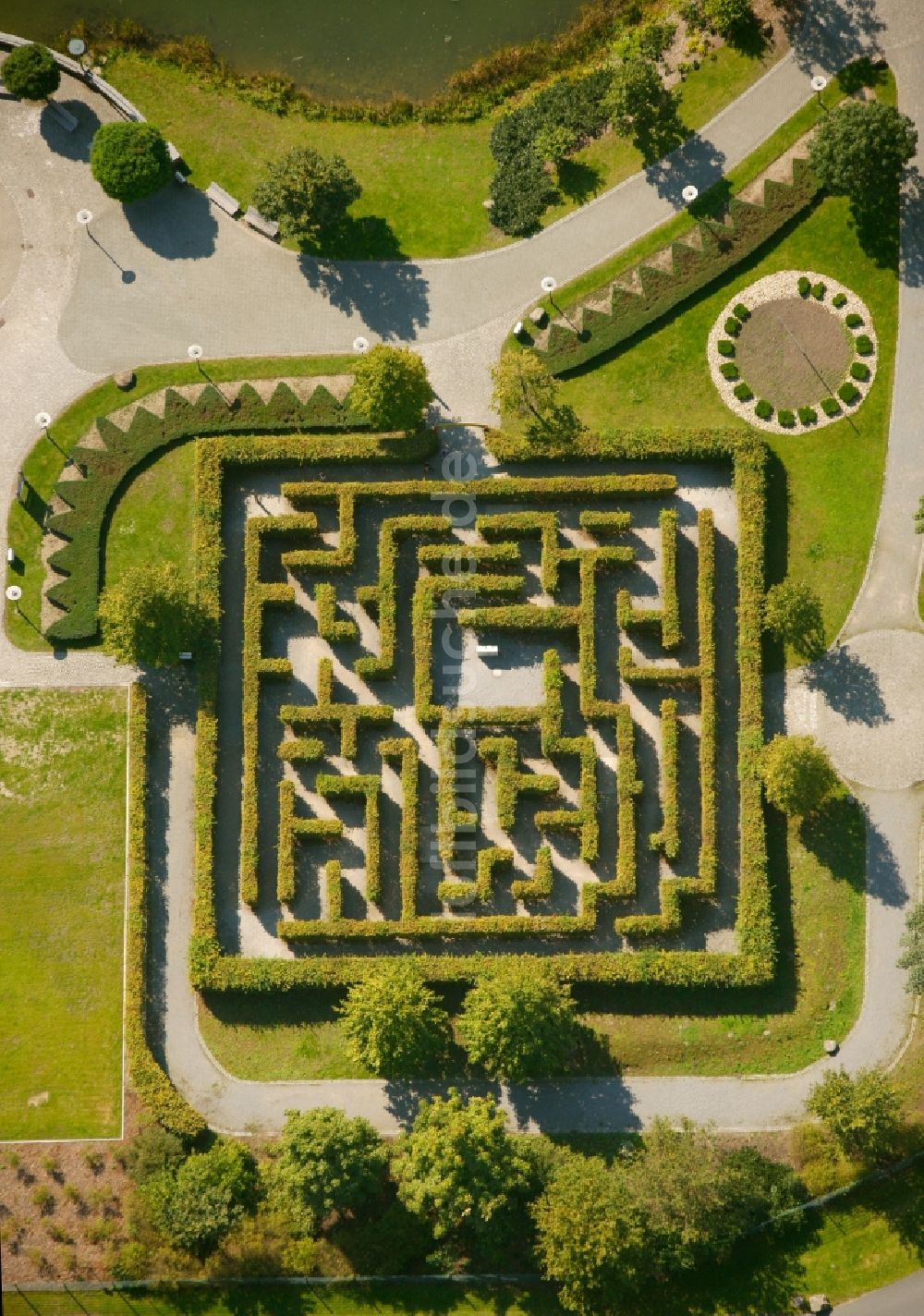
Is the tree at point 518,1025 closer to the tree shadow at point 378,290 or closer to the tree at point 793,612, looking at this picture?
the tree at point 793,612

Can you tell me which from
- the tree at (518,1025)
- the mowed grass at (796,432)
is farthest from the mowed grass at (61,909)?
the mowed grass at (796,432)

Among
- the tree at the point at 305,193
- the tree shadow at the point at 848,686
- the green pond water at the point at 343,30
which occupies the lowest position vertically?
the tree shadow at the point at 848,686

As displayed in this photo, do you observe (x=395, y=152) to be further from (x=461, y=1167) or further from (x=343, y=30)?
(x=461, y=1167)

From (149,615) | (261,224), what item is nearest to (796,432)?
(261,224)

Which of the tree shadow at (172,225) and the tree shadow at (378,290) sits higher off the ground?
the tree shadow at (172,225)

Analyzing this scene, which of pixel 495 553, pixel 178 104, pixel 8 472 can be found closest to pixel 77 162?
pixel 178 104

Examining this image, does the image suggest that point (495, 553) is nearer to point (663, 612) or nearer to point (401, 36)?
point (663, 612)
